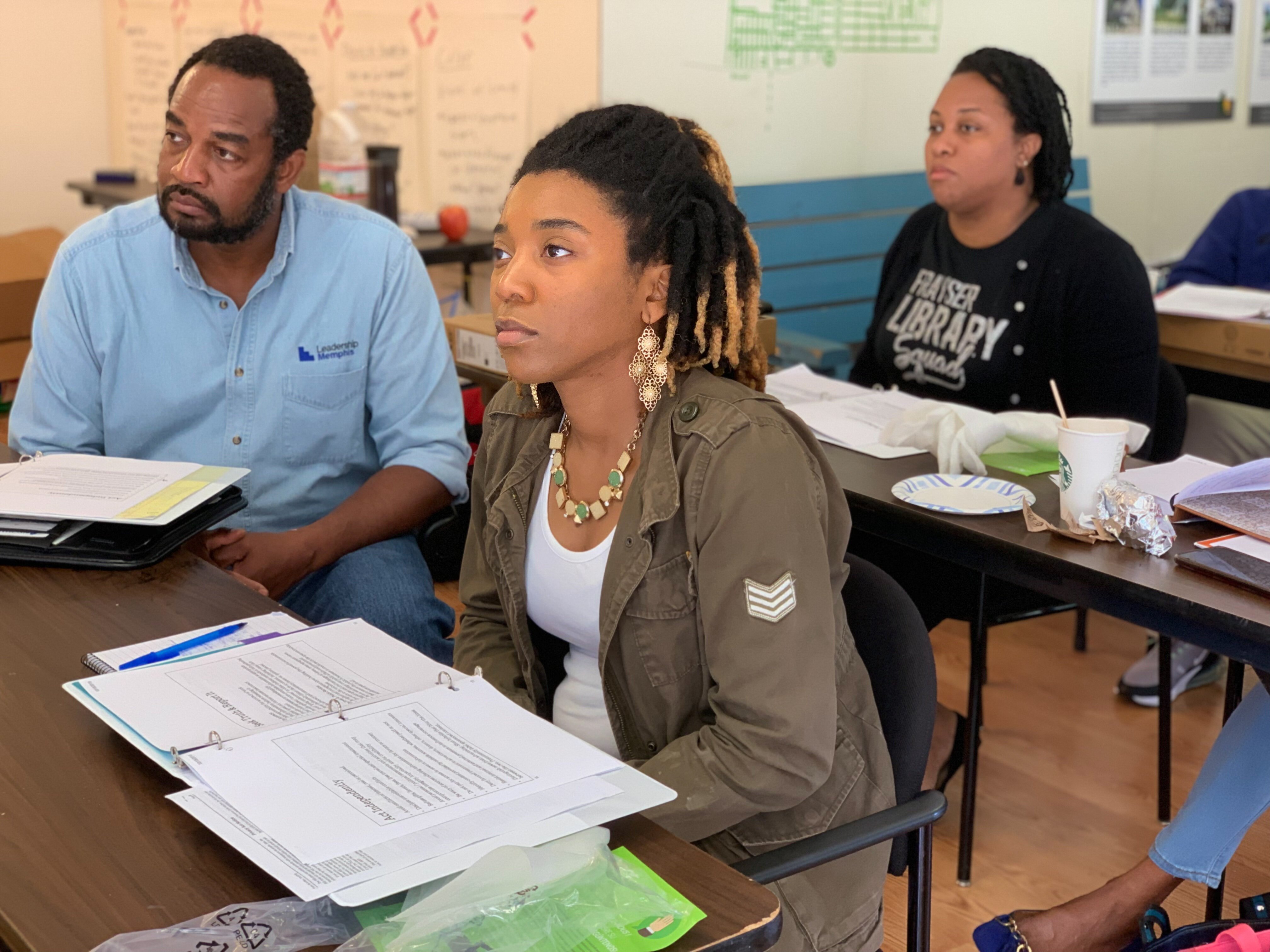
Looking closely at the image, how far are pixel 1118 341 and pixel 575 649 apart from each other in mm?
1501

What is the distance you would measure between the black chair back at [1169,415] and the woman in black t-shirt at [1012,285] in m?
0.09

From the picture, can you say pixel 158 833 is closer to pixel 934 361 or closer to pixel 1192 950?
pixel 1192 950

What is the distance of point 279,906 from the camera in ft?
2.84

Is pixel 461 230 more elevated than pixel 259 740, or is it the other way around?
pixel 461 230

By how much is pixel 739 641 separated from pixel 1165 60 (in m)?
4.42

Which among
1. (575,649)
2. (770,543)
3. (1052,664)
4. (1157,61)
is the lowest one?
(1052,664)

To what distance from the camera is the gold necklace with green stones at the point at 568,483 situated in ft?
4.46

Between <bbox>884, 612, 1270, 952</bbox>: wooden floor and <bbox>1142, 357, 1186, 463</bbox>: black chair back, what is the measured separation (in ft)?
1.81

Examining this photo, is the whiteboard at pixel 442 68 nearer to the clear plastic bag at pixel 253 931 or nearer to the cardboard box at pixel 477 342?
the cardboard box at pixel 477 342

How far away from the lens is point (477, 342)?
2.79m

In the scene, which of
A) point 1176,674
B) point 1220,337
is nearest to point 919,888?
point 1176,674

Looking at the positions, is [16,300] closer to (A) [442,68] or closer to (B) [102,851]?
(A) [442,68]

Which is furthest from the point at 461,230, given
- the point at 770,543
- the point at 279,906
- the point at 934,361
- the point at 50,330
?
the point at 279,906

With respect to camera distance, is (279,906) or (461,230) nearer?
(279,906)
